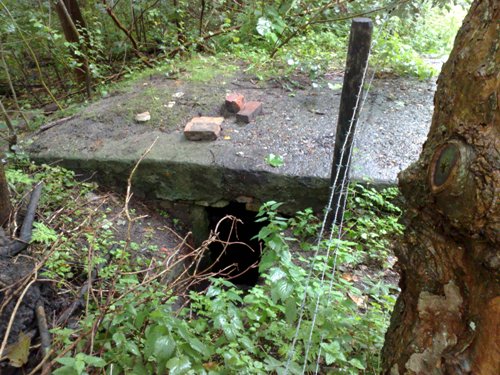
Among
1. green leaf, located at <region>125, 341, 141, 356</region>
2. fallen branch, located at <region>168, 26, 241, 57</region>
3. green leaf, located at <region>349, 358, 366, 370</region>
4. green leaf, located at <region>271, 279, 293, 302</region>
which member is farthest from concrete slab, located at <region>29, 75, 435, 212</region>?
green leaf, located at <region>125, 341, 141, 356</region>

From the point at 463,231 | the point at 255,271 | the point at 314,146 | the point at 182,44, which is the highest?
the point at 463,231

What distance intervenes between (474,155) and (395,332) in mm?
773

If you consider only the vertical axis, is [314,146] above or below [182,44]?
below

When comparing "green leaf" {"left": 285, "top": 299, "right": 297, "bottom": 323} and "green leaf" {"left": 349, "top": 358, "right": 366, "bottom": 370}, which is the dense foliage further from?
"green leaf" {"left": 349, "top": 358, "right": 366, "bottom": 370}

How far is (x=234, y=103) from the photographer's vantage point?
162 inches

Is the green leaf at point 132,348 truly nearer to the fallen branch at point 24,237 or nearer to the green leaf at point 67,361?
the green leaf at point 67,361

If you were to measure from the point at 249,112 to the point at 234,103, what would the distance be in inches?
8.4

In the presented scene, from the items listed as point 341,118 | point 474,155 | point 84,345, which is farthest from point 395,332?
point 341,118

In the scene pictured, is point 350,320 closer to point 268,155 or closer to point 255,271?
point 268,155

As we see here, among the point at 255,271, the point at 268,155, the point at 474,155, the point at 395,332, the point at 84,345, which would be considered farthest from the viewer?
the point at 255,271

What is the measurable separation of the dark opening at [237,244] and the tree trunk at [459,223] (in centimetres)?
255

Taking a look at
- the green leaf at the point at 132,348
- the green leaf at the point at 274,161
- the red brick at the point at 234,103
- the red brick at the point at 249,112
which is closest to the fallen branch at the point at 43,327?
the green leaf at the point at 132,348

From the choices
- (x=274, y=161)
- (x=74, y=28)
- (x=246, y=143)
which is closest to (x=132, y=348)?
(x=274, y=161)

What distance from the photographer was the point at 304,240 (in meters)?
3.15
